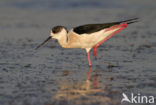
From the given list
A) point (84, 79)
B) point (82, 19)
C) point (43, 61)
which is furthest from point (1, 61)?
point (82, 19)

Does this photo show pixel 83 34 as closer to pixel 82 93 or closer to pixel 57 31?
pixel 57 31

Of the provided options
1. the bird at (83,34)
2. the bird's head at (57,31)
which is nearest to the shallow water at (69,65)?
the bird at (83,34)

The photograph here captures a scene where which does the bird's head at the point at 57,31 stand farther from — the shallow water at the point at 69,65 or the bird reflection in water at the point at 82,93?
the bird reflection in water at the point at 82,93

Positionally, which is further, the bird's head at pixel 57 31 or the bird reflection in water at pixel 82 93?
the bird's head at pixel 57 31

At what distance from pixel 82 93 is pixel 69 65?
2050 millimetres

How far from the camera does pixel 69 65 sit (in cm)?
779

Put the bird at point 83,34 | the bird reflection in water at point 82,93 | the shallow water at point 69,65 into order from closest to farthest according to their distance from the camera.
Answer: the bird reflection in water at point 82,93 < the shallow water at point 69,65 < the bird at point 83,34

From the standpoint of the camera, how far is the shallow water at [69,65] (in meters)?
5.70

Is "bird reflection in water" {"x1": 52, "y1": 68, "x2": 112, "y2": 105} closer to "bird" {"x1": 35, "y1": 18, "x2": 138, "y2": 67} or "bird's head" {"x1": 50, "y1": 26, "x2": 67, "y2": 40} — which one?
"bird" {"x1": 35, "y1": 18, "x2": 138, "y2": 67}

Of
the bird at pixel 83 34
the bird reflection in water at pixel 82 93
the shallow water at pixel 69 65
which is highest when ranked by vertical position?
the bird at pixel 83 34

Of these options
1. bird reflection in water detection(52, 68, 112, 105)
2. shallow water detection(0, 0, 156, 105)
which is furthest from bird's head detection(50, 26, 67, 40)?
bird reflection in water detection(52, 68, 112, 105)

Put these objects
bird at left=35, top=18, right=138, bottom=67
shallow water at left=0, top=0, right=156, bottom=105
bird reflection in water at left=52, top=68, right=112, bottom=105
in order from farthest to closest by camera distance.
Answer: bird at left=35, top=18, right=138, bottom=67
shallow water at left=0, top=0, right=156, bottom=105
bird reflection in water at left=52, top=68, right=112, bottom=105

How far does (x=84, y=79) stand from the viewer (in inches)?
266

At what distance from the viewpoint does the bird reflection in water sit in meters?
5.40
